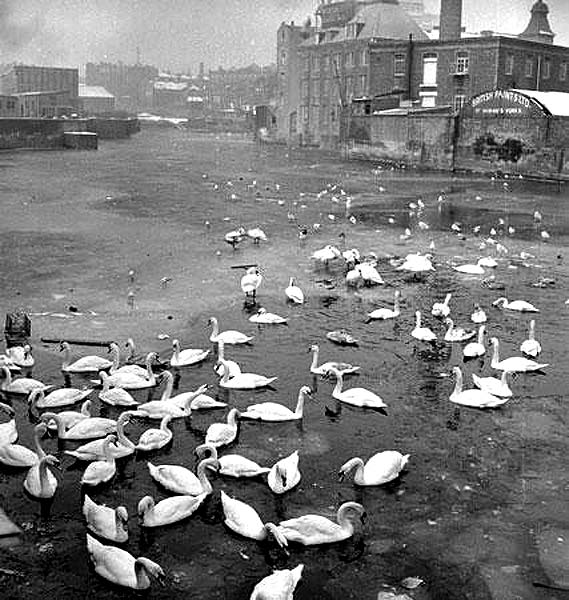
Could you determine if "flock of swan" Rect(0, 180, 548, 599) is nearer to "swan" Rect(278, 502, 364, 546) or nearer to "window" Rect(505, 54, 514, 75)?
"swan" Rect(278, 502, 364, 546)

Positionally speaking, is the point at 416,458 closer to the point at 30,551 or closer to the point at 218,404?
the point at 218,404

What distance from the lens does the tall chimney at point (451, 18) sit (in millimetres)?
69000

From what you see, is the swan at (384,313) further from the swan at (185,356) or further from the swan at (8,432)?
the swan at (8,432)

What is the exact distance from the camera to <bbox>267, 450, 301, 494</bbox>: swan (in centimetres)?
921

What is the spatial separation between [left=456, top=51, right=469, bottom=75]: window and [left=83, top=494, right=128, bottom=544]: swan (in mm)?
63875

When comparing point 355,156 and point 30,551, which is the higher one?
point 355,156

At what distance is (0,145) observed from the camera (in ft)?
225

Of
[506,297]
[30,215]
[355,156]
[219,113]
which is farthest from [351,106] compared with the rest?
[219,113]

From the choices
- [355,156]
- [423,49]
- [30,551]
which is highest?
[423,49]

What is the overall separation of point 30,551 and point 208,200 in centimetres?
2800

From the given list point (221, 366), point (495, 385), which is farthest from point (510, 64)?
point (221, 366)

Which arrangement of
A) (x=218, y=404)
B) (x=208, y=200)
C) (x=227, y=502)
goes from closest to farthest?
1. (x=227, y=502)
2. (x=218, y=404)
3. (x=208, y=200)

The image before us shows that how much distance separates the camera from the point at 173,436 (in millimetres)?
10781

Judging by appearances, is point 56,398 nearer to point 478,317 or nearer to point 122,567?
point 122,567
